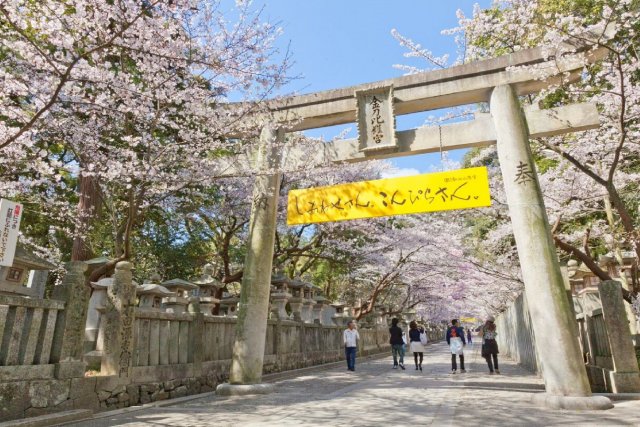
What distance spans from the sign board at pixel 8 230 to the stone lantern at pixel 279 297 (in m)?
9.47

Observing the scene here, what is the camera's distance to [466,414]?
6.41 m

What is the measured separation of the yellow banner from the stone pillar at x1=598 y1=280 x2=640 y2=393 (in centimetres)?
287

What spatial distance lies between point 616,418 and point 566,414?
2.14 ft

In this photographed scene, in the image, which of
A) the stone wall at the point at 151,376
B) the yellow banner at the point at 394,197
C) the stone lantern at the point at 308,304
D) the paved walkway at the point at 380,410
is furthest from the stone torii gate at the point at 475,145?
the stone lantern at the point at 308,304

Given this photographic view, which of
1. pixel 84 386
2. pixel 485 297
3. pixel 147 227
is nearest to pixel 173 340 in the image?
pixel 84 386

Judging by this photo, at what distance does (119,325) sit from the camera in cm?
790

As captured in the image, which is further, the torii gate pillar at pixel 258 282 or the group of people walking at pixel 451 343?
the group of people walking at pixel 451 343

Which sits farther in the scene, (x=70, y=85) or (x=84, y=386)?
(x=70, y=85)

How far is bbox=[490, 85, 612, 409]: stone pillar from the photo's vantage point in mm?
7021

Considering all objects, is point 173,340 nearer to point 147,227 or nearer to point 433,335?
point 147,227

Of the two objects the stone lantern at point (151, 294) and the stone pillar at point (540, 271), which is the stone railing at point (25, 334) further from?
the stone pillar at point (540, 271)

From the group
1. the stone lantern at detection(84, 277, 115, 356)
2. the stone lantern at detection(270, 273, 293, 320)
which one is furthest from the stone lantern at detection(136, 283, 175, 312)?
the stone lantern at detection(270, 273, 293, 320)

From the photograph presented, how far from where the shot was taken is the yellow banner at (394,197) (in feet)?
28.4

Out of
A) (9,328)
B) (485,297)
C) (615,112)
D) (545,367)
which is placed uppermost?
(615,112)
